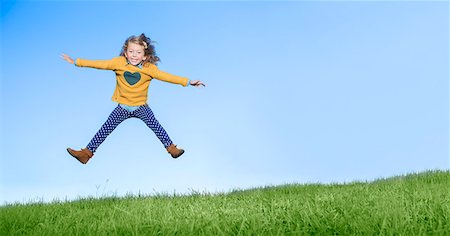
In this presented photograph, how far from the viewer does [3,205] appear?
8789 millimetres

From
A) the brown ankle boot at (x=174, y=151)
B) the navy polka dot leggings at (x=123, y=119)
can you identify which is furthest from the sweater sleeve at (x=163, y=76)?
the brown ankle boot at (x=174, y=151)

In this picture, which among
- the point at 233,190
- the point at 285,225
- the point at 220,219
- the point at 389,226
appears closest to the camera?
the point at 389,226

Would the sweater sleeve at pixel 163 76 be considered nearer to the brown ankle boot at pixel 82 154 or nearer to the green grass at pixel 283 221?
the brown ankle boot at pixel 82 154

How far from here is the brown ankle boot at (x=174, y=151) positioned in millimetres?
7644

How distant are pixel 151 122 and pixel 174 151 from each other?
54 centimetres

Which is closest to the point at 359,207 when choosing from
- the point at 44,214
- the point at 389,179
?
the point at 44,214

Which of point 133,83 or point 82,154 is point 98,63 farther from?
point 82,154

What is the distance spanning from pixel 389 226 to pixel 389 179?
21.3 feet

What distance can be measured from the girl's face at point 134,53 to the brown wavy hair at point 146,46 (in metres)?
0.05

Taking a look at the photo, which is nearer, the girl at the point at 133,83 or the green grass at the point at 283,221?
the green grass at the point at 283,221

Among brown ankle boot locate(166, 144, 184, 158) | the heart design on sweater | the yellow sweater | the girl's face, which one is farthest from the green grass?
the girl's face

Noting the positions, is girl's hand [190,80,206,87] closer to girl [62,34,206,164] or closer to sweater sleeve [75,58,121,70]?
girl [62,34,206,164]

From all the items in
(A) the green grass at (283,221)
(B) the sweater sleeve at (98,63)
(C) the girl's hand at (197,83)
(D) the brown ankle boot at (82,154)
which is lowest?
(A) the green grass at (283,221)

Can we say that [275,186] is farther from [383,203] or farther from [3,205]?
[383,203]
